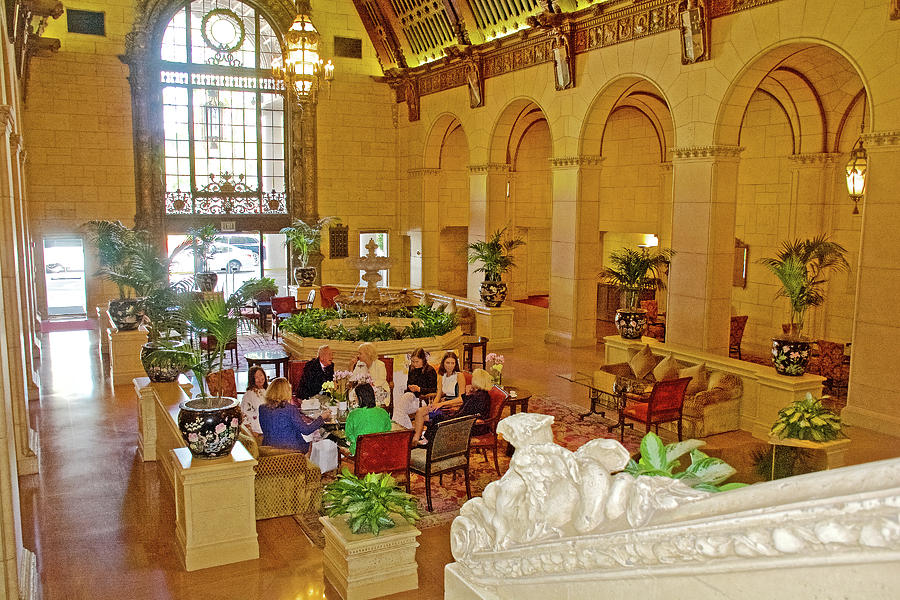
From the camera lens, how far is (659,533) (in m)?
1.87

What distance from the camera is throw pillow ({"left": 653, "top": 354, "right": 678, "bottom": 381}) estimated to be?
10.5 meters

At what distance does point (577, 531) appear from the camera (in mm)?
2236

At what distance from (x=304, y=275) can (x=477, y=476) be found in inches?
488

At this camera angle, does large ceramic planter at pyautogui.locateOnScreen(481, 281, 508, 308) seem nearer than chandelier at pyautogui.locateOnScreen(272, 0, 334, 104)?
No

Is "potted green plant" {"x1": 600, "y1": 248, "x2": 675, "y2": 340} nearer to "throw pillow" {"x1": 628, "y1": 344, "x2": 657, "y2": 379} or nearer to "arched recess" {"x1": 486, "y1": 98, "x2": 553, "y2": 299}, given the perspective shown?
"throw pillow" {"x1": 628, "y1": 344, "x2": 657, "y2": 379}

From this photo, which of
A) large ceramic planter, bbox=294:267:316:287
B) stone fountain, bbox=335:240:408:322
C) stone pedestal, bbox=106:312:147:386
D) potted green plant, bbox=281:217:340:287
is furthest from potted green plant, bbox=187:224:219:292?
stone pedestal, bbox=106:312:147:386

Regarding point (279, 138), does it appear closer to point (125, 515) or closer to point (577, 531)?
point (125, 515)

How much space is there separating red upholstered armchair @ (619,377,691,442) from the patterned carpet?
41cm

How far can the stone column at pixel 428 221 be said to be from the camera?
2144 cm

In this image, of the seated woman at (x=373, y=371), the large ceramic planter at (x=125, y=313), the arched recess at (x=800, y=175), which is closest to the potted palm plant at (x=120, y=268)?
the large ceramic planter at (x=125, y=313)

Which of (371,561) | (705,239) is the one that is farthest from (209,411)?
(705,239)

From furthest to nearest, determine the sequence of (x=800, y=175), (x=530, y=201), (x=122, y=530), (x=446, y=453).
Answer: (x=530, y=201) < (x=800, y=175) < (x=446, y=453) < (x=122, y=530)

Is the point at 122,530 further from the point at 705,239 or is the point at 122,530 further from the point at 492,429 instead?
the point at 705,239

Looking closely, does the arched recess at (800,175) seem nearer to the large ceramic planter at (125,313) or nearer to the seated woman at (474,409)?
the seated woman at (474,409)
